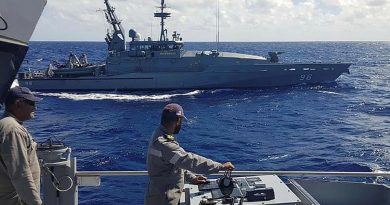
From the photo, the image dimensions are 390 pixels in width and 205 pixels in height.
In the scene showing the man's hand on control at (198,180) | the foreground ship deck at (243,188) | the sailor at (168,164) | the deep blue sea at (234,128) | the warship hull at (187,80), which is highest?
the sailor at (168,164)

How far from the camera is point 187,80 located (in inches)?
1608

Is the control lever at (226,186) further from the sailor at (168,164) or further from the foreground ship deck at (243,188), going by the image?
the sailor at (168,164)

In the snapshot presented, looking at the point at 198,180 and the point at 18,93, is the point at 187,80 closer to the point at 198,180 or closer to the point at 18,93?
the point at 198,180

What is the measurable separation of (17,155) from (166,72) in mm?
37879

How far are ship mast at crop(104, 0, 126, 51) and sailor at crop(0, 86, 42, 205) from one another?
40.6 metres

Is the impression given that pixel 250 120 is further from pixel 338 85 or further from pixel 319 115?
pixel 338 85

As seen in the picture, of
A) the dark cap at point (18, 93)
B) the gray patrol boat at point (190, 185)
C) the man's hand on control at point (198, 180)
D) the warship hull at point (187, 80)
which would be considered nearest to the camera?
the gray patrol boat at point (190, 185)

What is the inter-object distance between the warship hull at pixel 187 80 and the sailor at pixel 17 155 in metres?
37.3

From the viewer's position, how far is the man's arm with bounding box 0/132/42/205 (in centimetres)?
307

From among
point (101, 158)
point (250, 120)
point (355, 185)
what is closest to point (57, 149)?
point (355, 185)

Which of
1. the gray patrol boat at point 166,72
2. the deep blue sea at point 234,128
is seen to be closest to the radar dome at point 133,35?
the gray patrol boat at point 166,72

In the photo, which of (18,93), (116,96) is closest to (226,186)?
(18,93)

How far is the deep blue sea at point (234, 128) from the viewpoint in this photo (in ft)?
55.9

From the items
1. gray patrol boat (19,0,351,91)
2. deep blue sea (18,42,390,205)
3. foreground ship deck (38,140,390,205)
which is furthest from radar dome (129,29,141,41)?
foreground ship deck (38,140,390,205)
